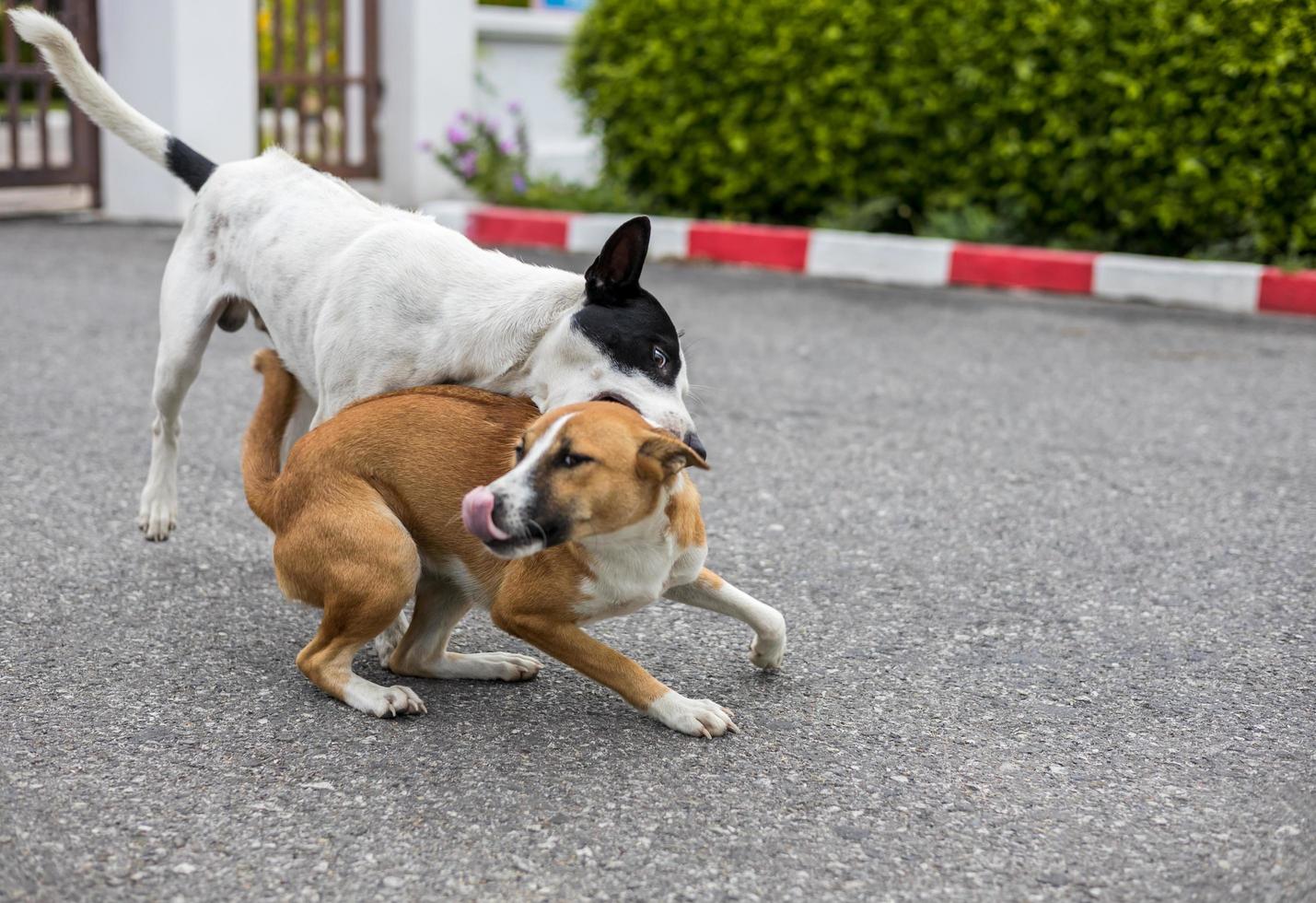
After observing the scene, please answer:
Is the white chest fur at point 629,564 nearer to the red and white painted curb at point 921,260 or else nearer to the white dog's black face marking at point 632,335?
the white dog's black face marking at point 632,335

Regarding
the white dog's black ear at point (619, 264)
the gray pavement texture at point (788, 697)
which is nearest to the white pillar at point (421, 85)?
the gray pavement texture at point (788, 697)

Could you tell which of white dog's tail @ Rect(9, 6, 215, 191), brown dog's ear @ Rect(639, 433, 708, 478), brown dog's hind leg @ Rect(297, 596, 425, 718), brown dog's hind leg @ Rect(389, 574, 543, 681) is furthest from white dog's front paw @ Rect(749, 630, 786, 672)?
white dog's tail @ Rect(9, 6, 215, 191)

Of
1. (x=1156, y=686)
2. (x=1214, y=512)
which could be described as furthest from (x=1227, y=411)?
(x=1156, y=686)

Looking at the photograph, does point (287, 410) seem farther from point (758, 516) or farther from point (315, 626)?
point (758, 516)

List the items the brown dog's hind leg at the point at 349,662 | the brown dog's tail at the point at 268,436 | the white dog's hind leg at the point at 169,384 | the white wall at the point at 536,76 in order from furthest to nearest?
the white wall at the point at 536,76 < the white dog's hind leg at the point at 169,384 < the brown dog's tail at the point at 268,436 < the brown dog's hind leg at the point at 349,662

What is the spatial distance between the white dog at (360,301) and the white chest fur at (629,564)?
24 centimetres

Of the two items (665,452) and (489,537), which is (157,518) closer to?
(489,537)

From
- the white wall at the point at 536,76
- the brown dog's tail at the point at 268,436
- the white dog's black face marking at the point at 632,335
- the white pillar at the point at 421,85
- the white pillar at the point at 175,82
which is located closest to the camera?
the white dog's black face marking at the point at 632,335

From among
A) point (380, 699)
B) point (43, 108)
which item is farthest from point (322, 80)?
point (380, 699)

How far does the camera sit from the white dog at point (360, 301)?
3.18 meters

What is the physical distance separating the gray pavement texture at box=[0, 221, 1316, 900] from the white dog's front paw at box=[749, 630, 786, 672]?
36 mm

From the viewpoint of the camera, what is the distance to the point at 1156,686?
3176 mm

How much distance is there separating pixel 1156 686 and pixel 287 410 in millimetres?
2076

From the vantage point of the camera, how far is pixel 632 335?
3.14 m
